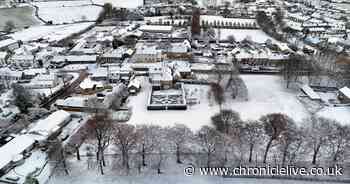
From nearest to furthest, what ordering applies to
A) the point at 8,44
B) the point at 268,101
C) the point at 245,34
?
the point at 268,101 < the point at 8,44 < the point at 245,34

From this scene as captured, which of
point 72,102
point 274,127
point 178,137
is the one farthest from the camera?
point 72,102

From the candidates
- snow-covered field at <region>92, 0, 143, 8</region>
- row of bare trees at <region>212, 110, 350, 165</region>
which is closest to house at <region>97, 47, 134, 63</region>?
row of bare trees at <region>212, 110, 350, 165</region>

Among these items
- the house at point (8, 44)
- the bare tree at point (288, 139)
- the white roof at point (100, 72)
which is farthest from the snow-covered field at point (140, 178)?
the house at point (8, 44)

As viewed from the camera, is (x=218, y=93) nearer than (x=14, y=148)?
No

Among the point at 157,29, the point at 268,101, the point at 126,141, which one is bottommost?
the point at 126,141

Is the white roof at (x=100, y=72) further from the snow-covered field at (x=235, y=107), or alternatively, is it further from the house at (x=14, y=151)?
the house at (x=14, y=151)

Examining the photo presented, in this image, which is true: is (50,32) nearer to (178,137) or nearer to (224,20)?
(224,20)

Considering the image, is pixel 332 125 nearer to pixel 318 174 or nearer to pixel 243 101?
pixel 318 174

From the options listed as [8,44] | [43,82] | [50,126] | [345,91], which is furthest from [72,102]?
[345,91]
